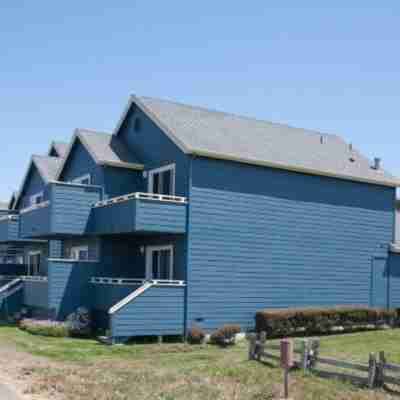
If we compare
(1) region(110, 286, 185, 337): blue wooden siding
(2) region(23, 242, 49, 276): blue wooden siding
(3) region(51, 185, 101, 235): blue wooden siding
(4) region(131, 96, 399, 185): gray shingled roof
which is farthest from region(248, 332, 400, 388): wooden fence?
(2) region(23, 242, 49, 276): blue wooden siding

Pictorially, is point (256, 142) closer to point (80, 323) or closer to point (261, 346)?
point (80, 323)

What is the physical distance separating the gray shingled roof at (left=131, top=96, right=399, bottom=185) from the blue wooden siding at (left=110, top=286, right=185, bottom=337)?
5.51 m

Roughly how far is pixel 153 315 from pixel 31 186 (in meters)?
18.1

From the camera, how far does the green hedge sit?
981 inches

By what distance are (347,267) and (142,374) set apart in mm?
15017

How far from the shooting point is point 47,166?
37.4m

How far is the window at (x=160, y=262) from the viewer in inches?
1015

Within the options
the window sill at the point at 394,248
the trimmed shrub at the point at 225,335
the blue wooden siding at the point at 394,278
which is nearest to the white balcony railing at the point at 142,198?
the trimmed shrub at the point at 225,335

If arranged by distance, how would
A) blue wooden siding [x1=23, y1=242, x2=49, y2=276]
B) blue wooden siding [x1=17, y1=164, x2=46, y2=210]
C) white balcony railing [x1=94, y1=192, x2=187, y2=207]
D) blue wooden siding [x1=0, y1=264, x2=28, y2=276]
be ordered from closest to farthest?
white balcony railing [x1=94, y1=192, x2=187, y2=207] → blue wooden siding [x1=23, y1=242, x2=49, y2=276] → blue wooden siding [x1=17, y1=164, x2=46, y2=210] → blue wooden siding [x1=0, y1=264, x2=28, y2=276]

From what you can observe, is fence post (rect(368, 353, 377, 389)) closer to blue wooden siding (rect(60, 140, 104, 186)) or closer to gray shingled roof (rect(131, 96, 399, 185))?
gray shingled roof (rect(131, 96, 399, 185))

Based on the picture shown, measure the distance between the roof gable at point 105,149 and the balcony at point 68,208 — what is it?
51.7 inches

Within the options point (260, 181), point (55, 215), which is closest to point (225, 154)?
point (260, 181)

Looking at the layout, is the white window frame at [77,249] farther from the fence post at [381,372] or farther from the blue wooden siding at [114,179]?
the fence post at [381,372]

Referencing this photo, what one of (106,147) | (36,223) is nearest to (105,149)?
(106,147)
